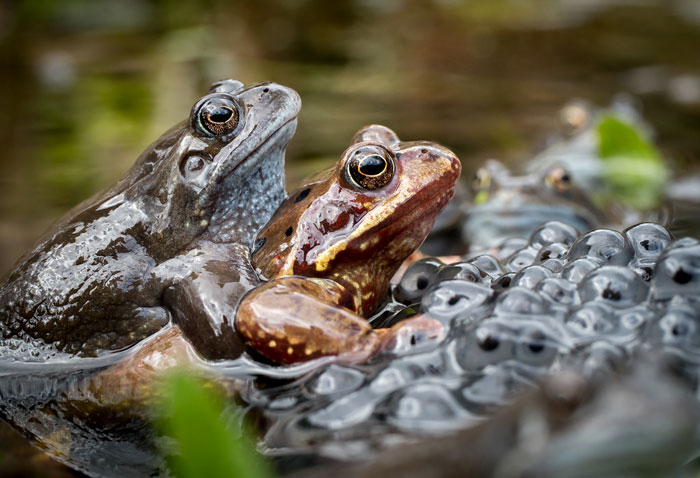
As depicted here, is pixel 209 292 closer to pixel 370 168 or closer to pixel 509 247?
pixel 370 168

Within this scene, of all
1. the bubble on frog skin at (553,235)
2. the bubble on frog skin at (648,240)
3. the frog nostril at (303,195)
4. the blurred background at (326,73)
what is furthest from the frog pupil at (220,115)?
the blurred background at (326,73)

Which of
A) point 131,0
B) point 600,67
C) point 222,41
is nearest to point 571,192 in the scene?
point 600,67

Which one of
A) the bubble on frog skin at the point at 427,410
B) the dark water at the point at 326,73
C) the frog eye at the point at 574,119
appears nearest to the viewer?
the bubble on frog skin at the point at 427,410

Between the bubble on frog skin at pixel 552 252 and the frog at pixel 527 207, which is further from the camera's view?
the frog at pixel 527 207

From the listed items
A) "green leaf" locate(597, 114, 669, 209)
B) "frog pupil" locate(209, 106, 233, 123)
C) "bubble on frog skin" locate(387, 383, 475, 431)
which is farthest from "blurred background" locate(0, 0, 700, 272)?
"bubble on frog skin" locate(387, 383, 475, 431)

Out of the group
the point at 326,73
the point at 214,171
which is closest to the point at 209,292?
the point at 214,171

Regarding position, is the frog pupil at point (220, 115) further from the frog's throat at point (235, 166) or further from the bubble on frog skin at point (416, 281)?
the bubble on frog skin at point (416, 281)

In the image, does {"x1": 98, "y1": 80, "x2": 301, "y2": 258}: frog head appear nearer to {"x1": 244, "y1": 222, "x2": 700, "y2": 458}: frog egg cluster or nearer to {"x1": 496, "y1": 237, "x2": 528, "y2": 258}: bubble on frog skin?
{"x1": 244, "y1": 222, "x2": 700, "y2": 458}: frog egg cluster
